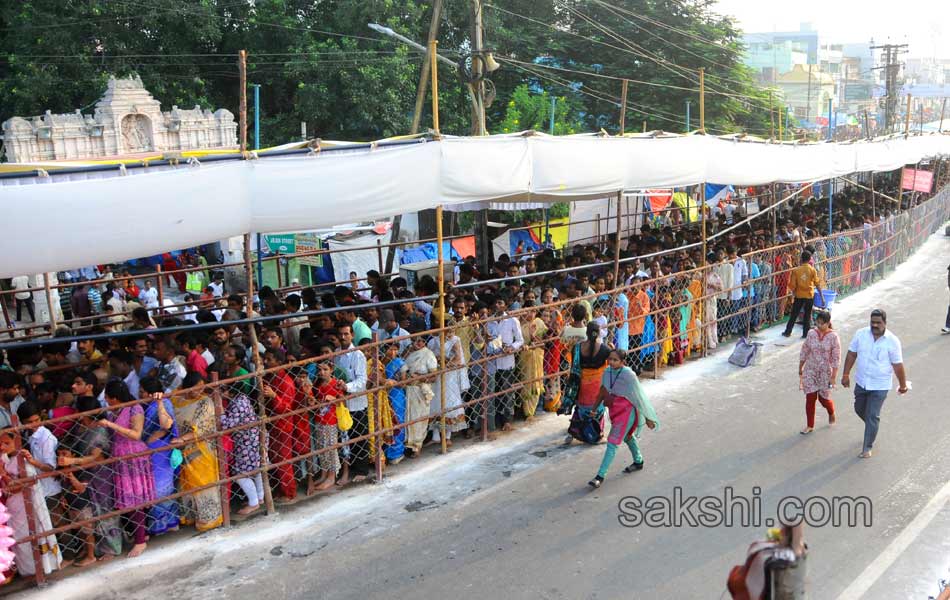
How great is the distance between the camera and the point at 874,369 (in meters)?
8.21

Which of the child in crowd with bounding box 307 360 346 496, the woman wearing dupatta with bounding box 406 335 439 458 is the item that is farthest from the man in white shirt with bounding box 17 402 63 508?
the woman wearing dupatta with bounding box 406 335 439 458

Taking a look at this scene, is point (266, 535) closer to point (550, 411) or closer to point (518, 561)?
point (518, 561)

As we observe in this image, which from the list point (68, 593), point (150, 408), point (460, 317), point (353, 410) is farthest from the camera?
point (460, 317)

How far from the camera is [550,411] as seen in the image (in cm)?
1002

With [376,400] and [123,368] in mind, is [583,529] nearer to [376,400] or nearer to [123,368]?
[376,400]

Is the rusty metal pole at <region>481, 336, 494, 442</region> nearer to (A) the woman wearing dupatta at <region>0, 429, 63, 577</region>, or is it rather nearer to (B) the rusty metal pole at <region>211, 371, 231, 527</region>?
(B) the rusty metal pole at <region>211, 371, 231, 527</region>

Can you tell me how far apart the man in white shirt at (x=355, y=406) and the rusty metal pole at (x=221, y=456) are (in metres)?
1.13

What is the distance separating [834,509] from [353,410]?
14.3ft

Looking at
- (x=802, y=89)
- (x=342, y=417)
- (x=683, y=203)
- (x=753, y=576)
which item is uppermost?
(x=802, y=89)

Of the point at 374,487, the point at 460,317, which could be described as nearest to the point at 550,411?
the point at 460,317

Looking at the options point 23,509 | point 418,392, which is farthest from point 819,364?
point 23,509

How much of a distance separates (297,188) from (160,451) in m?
2.37

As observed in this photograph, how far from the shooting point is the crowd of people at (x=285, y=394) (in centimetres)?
641

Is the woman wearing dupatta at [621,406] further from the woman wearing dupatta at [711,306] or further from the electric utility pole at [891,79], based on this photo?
the electric utility pole at [891,79]
